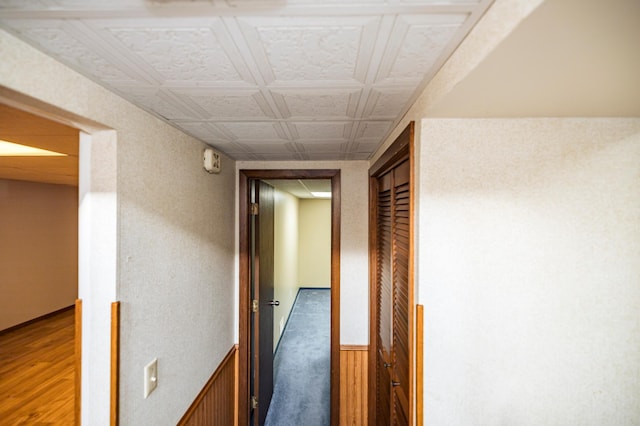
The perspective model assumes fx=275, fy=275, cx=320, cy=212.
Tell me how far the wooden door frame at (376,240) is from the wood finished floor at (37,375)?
2568 mm

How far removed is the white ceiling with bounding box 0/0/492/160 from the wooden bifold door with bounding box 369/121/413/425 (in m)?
0.34

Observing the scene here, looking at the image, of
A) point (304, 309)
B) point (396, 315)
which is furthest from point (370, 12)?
point (304, 309)

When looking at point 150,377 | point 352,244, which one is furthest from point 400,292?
point 150,377

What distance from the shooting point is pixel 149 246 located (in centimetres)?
111

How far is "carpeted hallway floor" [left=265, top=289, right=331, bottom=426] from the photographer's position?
269 cm

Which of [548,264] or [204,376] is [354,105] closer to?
[548,264]

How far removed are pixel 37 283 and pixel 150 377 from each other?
17.0 ft

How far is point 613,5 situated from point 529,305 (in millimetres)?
877

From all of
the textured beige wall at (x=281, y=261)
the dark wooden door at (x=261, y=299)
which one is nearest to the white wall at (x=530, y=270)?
the dark wooden door at (x=261, y=299)

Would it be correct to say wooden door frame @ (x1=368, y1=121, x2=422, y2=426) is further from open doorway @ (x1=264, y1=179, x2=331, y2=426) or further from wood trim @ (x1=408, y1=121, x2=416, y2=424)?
open doorway @ (x1=264, y1=179, x2=331, y2=426)

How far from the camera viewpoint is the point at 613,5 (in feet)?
1.38

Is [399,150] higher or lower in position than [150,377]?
higher

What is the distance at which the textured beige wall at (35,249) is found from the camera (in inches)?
161

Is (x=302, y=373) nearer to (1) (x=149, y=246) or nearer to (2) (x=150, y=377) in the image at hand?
(2) (x=150, y=377)
